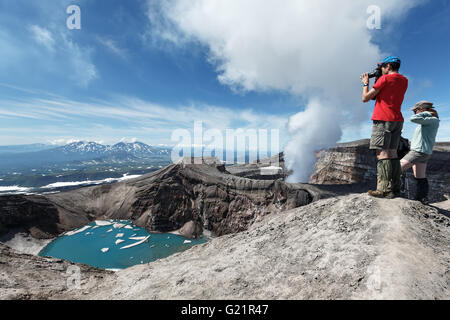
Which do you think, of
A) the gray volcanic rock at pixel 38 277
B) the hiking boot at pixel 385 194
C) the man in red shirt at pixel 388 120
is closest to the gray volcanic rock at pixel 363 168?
the hiking boot at pixel 385 194

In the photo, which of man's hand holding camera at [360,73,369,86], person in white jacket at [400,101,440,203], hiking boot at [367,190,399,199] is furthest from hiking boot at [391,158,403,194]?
man's hand holding camera at [360,73,369,86]

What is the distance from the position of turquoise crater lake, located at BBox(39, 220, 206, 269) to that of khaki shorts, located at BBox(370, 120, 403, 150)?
91.1 ft

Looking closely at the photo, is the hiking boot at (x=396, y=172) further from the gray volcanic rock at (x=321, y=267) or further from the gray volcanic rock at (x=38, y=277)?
the gray volcanic rock at (x=38, y=277)

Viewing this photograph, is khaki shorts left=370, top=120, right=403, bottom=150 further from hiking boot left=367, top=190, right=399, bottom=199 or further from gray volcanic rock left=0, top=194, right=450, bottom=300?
gray volcanic rock left=0, top=194, right=450, bottom=300

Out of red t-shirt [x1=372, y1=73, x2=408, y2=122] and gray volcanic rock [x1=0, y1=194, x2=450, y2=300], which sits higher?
red t-shirt [x1=372, y1=73, x2=408, y2=122]

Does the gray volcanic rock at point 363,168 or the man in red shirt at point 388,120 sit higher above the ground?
the man in red shirt at point 388,120

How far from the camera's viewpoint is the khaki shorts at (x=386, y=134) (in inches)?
181

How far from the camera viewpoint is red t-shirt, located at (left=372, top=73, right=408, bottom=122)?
14.5 feet

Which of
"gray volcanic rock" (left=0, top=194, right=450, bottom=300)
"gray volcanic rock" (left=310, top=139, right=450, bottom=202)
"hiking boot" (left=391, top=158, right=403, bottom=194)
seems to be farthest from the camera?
"gray volcanic rock" (left=310, top=139, right=450, bottom=202)

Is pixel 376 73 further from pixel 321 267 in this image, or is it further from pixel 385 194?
pixel 321 267

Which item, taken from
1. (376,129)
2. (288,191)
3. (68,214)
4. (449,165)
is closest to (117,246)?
(68,214)

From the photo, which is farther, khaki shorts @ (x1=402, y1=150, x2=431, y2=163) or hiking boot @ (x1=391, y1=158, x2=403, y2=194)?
khaki shorts @ (x1=402, y1=150, x2=431, y2=163)

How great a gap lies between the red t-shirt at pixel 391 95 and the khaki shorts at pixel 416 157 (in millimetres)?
1227

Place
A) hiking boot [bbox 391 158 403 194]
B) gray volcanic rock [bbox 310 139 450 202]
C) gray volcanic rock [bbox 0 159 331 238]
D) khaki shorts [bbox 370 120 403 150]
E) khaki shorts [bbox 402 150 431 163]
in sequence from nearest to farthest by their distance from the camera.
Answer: khaki shorts [bbox 370 120 403 150], hiking boot [bbox 391 158 403 194], khaki shorts [bbox 402 150 431 163], gray volcanic rock [bbox 310 139 450 202], gray volcanic rock [bbox 0 159 331 238]
